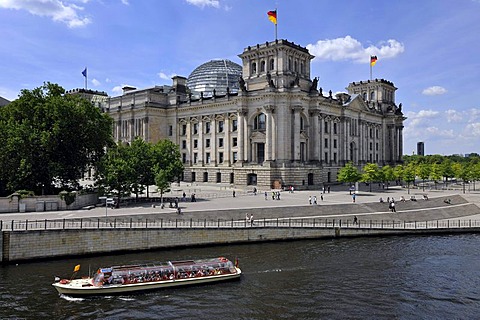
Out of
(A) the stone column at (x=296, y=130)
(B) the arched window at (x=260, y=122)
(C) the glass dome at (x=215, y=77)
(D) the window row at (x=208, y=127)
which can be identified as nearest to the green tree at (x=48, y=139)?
(B) the arched window at (x=260, y=122)

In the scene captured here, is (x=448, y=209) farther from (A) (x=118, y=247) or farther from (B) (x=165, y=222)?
(A) (x=118, y=247)

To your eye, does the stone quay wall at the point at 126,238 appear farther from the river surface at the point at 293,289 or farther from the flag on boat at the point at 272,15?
the flag on boat at the point at 272,15

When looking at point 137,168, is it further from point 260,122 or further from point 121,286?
point 260,122

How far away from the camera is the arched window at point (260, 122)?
81.8 m

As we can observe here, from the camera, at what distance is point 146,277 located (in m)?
28.2

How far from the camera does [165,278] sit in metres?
28.5

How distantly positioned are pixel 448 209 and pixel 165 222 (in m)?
40.9

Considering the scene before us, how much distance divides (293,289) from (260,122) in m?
57.3

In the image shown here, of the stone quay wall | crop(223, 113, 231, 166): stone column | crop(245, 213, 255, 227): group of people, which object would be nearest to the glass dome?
crop(223, 113, 231, 166): stone column

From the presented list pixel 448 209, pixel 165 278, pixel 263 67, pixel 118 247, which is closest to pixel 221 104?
pixel 263 67

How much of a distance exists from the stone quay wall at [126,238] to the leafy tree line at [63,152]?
15.8 meters

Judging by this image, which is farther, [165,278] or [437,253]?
[437,253]

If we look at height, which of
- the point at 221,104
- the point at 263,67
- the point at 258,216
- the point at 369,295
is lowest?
the point at 369,295

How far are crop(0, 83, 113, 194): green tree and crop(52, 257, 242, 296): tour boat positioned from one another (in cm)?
2782
